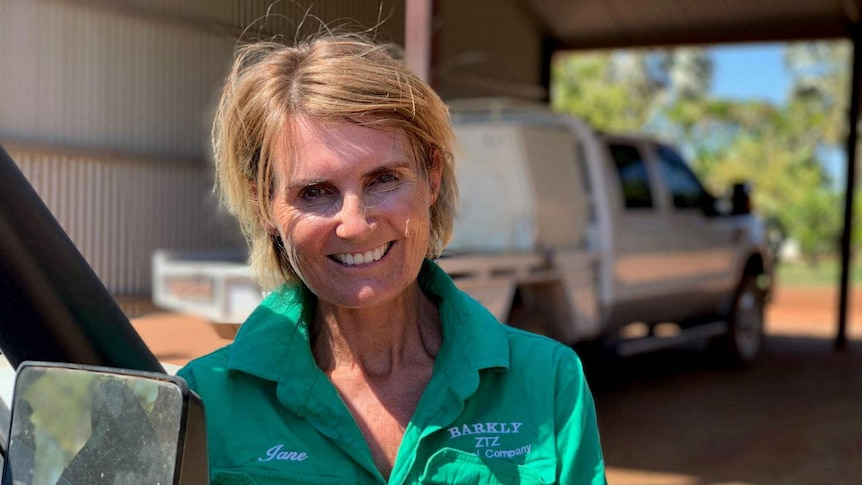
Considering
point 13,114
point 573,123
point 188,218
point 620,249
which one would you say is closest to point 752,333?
point 620,249

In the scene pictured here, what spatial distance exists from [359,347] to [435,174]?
0.36 metres

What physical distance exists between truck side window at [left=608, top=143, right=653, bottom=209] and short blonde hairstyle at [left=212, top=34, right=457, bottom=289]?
659cm

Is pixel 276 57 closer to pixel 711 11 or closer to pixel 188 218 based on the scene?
pixel 188 218

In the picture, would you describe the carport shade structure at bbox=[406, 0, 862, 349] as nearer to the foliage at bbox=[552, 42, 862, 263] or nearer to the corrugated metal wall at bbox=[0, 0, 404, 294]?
the corrugated metal wall at bbox=[0, 0, 404, 294]

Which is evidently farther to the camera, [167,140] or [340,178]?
[167,140]

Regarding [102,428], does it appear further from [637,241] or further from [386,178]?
[637,241]

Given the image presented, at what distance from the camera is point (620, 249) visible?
807 centimetres

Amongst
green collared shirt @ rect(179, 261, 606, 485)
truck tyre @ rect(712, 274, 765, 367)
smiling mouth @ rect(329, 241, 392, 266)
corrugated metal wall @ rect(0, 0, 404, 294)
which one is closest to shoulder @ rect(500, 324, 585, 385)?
green collared shirt @ rect(179, 261, 606, 485)

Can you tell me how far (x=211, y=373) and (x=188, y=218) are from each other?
897 centimetres

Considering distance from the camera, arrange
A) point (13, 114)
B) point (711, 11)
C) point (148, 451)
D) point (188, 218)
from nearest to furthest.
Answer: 1. point (148, 451)
2. point (13, 114)
3. point (188, 218)
4. point (711, 11)

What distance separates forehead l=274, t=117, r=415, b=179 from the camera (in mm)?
1773

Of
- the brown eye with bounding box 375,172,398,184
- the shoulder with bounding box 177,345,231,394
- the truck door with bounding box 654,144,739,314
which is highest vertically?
the brown eye with bounding box 375,172,398,184

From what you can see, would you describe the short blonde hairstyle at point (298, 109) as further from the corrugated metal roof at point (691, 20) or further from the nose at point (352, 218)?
the corrugated metal roof at point (691, 20)

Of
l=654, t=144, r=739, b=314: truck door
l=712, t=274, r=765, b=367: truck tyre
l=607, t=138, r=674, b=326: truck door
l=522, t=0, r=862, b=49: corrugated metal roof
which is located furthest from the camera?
l=522, t=0, r=862, b=49: corrugated metal roof
